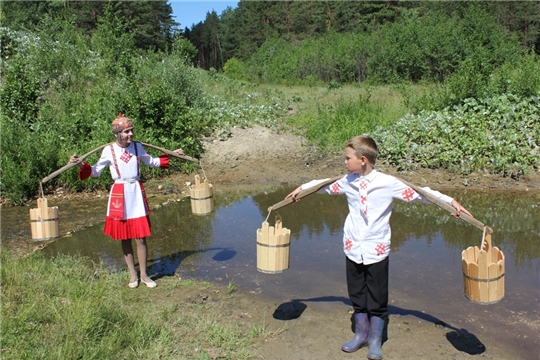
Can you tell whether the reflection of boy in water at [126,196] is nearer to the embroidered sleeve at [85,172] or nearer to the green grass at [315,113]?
the embroidered sleeve at [85,172]

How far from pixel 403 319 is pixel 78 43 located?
1535cm

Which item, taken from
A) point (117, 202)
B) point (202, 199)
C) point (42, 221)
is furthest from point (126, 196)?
point (42, 221)

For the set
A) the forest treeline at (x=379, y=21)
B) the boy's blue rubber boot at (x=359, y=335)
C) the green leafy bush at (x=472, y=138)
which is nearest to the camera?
the boy's blue rubber boot at (x=359, y=335)

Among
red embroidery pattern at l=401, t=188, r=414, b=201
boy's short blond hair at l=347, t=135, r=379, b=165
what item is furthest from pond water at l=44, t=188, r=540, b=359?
boy's short blond hair at l=347, t=135, r=379, b=165

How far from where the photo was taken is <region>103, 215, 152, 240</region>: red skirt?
5.36 meters

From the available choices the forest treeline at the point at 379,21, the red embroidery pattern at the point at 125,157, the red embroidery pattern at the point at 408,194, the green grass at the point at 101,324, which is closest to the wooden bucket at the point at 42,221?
the green grass at the point at 101,324

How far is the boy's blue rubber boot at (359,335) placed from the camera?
4062 millimetres

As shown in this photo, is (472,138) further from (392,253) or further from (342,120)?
(392,253)

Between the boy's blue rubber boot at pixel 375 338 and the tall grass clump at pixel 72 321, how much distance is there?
1559 mm

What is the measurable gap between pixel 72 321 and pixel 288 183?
6687 millimetres

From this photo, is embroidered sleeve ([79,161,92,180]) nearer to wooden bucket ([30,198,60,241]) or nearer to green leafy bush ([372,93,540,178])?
wooden bucket ([30,198,60,241])

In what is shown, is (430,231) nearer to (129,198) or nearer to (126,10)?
(129,198)

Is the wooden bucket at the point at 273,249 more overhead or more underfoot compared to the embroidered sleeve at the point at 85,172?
more underfoot

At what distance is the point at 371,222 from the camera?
3.87 metres
